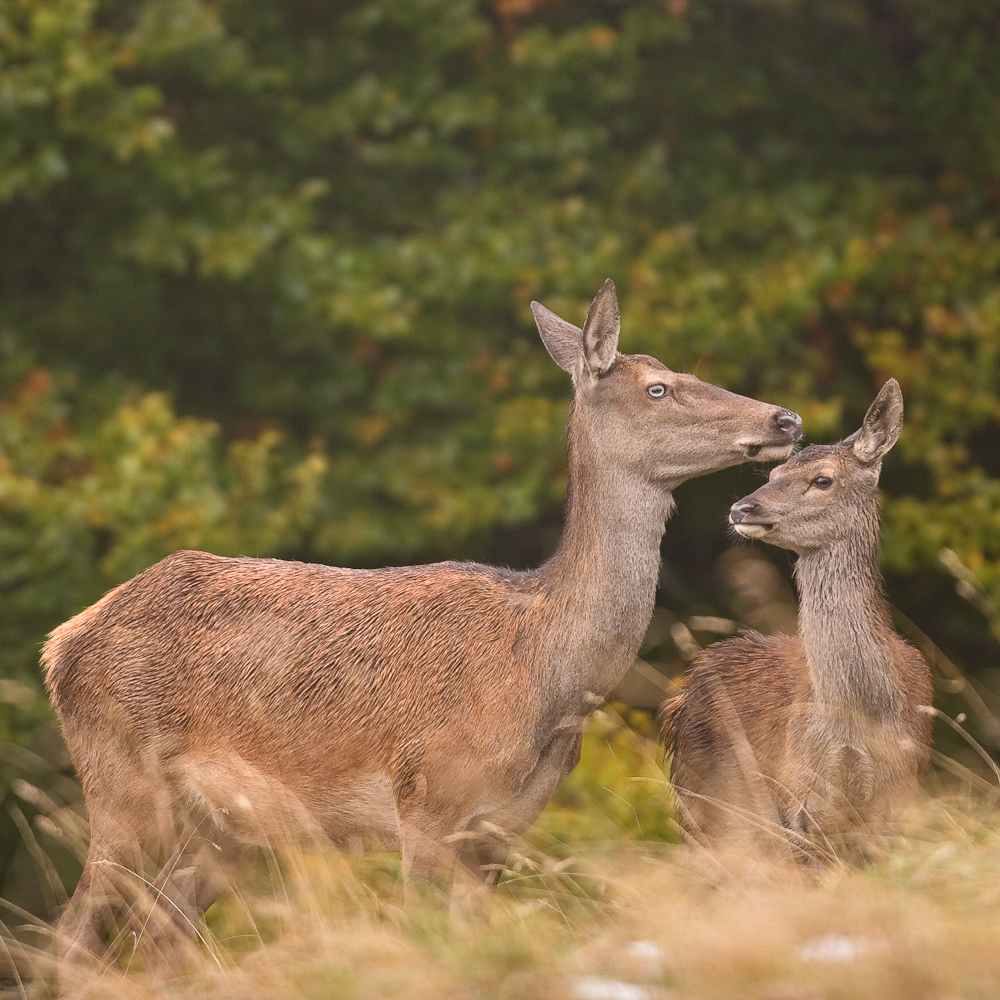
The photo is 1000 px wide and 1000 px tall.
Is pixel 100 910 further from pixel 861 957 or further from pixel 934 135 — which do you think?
pixel 934 135

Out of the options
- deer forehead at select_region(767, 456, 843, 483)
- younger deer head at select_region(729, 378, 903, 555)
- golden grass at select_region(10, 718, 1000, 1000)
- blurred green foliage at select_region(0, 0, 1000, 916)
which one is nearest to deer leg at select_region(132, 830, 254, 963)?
golden grass at select_region(10, 718, 1000, 1000)

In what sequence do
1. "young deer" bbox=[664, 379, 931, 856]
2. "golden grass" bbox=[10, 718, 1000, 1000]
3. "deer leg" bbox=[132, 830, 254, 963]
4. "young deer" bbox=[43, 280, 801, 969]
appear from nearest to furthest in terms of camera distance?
"golden grass" bbox=[10, 718, 1000, 1000] < "young deer" bbox=[43, 280, 801, 969] < "young deer" bbox=[664, 379, 931, 856] < "deer leg" bbox=[132, 830, 254, 963]

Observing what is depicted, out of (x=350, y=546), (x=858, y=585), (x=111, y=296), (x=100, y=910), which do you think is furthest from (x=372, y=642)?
(x=111, y=296)

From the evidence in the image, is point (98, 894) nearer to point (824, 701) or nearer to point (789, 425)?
point (824, 701)

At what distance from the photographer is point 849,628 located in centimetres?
529

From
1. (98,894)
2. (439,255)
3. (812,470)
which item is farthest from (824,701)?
(439,255)

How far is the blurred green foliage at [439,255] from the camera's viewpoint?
31.1 feet

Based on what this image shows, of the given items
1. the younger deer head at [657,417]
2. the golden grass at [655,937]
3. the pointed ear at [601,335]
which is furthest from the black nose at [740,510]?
the golden grass at [655,937]

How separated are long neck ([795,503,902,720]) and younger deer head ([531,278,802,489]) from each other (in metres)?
0.53

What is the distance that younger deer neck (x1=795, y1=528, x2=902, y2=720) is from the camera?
5227mm

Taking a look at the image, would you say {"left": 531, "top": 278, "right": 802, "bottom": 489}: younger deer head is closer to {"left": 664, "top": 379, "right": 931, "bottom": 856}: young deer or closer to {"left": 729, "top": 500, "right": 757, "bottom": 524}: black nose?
{"left": 729, "top": 500, "right": 757, "bottom": 524}: black nose

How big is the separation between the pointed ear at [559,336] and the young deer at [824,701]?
0.92 metres

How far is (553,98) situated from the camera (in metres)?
11.5

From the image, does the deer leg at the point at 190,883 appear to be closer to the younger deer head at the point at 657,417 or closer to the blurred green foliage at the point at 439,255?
the younger deer head at the point at 657,417
